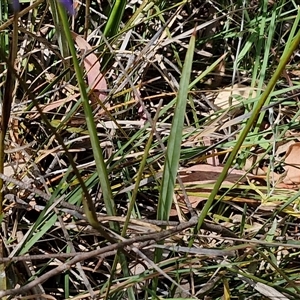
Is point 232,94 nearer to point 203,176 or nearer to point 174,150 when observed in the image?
point 203,176

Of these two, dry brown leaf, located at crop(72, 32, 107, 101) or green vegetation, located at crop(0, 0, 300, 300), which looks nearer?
green vegetation, located at crop(0, 0, 300, 300)

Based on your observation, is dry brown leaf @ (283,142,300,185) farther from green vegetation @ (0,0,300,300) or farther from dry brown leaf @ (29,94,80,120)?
dry brown leaf @ (29,94,80,120)

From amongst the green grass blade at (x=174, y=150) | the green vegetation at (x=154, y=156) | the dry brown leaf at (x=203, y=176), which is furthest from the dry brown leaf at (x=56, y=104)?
the green grass blade at (x=174, y=150)

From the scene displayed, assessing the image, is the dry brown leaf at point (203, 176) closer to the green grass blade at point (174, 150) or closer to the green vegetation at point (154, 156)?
the green vegetation at point (154, 156)

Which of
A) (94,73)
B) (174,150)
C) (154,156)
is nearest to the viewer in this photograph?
(174,150)

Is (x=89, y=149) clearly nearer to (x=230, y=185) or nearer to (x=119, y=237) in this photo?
(x=230, y=185)

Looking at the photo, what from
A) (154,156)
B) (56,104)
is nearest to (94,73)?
(56,104)

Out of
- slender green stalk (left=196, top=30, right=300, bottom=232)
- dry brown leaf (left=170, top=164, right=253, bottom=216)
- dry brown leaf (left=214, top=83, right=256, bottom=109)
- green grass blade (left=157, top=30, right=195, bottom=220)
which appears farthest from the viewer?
dry brown leaf (left=214, top=83, right=256, bottom=109)

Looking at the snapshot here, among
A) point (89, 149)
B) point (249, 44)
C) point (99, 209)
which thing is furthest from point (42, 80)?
point (249, 44)

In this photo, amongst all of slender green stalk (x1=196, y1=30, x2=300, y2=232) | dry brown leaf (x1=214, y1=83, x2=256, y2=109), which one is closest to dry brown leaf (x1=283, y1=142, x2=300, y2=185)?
dry brown leaf (x1=214, y1=83, x2=256, y2=109)
